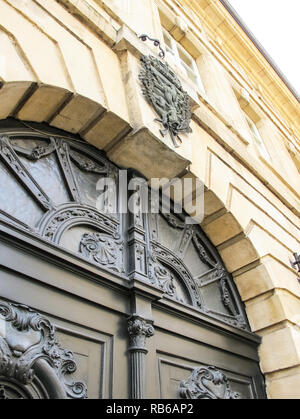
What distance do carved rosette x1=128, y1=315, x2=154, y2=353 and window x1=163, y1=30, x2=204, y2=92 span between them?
13.9ft

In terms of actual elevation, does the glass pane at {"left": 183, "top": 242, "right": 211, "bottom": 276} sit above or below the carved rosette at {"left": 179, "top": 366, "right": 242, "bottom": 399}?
above

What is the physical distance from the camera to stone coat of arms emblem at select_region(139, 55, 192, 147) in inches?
135

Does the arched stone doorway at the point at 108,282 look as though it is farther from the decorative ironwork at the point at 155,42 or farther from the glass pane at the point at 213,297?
the decorative ironwork at the point at 155,42

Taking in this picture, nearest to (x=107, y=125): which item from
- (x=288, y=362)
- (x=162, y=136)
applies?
(x=162, y=136)

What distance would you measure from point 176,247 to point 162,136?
1109 millimetres

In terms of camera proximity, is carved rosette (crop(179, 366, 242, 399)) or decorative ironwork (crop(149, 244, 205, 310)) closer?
carved rosette (crop(179, 366, 242, 399))

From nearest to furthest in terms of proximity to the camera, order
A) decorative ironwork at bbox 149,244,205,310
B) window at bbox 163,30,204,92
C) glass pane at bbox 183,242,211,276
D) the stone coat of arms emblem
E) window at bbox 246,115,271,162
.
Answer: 1. decorative ironwork at bbox 149,244,205,310
2. the stone coat of arms emblem
3. glass pane at bbox 183,242,211,276
4. window at bbox 163,30,204,92
5. window at bbox 246,115,271,162

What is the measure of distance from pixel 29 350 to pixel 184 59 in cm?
585

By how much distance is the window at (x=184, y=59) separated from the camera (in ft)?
18.9

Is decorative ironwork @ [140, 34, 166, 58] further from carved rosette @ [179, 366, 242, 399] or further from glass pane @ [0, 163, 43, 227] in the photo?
carved rosette @ [179, 366, 242, 399]

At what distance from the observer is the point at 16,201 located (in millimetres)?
2352

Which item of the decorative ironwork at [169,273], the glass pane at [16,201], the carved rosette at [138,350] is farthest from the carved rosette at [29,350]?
the decorative ironwork at [169,273]

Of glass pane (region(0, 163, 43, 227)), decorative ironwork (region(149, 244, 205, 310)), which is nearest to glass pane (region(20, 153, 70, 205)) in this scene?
Result: glass pane (region(0, 163, 43, 227))
